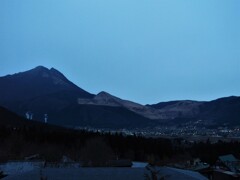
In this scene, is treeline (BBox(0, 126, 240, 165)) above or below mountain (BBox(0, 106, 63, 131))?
below

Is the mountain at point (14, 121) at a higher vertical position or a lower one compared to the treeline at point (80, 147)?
higher

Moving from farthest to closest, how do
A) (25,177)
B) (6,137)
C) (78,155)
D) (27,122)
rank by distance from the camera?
(27,122) < (6,137) < (78,155) < (25,177)

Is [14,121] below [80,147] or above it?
above

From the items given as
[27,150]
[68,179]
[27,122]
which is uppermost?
[27,122]

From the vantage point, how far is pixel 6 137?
317 feet

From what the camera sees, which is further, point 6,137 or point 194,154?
point 194,154

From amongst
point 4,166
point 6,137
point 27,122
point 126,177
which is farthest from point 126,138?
point 126,177

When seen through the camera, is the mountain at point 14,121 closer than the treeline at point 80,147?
No

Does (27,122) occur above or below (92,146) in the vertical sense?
above

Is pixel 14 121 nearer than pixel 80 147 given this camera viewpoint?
No

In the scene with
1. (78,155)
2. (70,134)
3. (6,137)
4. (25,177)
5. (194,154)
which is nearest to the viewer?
(25,177)

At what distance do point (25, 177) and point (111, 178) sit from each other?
6.26 metres

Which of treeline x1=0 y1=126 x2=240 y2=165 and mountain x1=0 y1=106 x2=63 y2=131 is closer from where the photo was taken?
treeline x1=0 y1=126 x2=240 y2=165

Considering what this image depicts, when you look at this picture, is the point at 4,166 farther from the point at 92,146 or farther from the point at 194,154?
the point at 194,154
